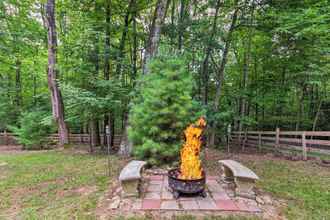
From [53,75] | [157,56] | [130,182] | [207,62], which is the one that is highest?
[207,62]

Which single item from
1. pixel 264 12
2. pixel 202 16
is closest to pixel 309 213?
pixel 264 12

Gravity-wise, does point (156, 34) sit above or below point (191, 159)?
Answer: above

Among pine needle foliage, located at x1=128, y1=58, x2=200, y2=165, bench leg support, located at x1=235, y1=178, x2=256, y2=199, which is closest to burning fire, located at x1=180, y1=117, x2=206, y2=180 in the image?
bench leg support, located at x1=235, y1=178, x2=256, y2=199

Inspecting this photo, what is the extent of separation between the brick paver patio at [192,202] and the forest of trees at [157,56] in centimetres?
167

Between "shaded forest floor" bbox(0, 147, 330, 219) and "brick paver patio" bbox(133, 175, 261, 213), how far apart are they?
609mm

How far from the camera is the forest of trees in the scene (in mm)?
6855

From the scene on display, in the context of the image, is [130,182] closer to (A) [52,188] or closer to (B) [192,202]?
(B) [192,202]

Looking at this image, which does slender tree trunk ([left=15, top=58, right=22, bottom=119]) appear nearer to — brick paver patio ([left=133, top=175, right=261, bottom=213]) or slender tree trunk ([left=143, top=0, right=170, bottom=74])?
slender tree trunk ([left=143, top=0, right=170, bottom=74])

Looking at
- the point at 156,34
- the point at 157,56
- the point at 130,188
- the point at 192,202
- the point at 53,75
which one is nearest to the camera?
the point at 192,202

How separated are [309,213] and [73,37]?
8.00 metres

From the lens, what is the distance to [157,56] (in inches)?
239

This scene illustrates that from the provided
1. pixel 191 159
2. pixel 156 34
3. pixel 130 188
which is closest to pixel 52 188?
pixel 130 188

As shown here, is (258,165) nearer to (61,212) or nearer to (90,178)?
(90,178)

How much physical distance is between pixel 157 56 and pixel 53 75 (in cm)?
459
